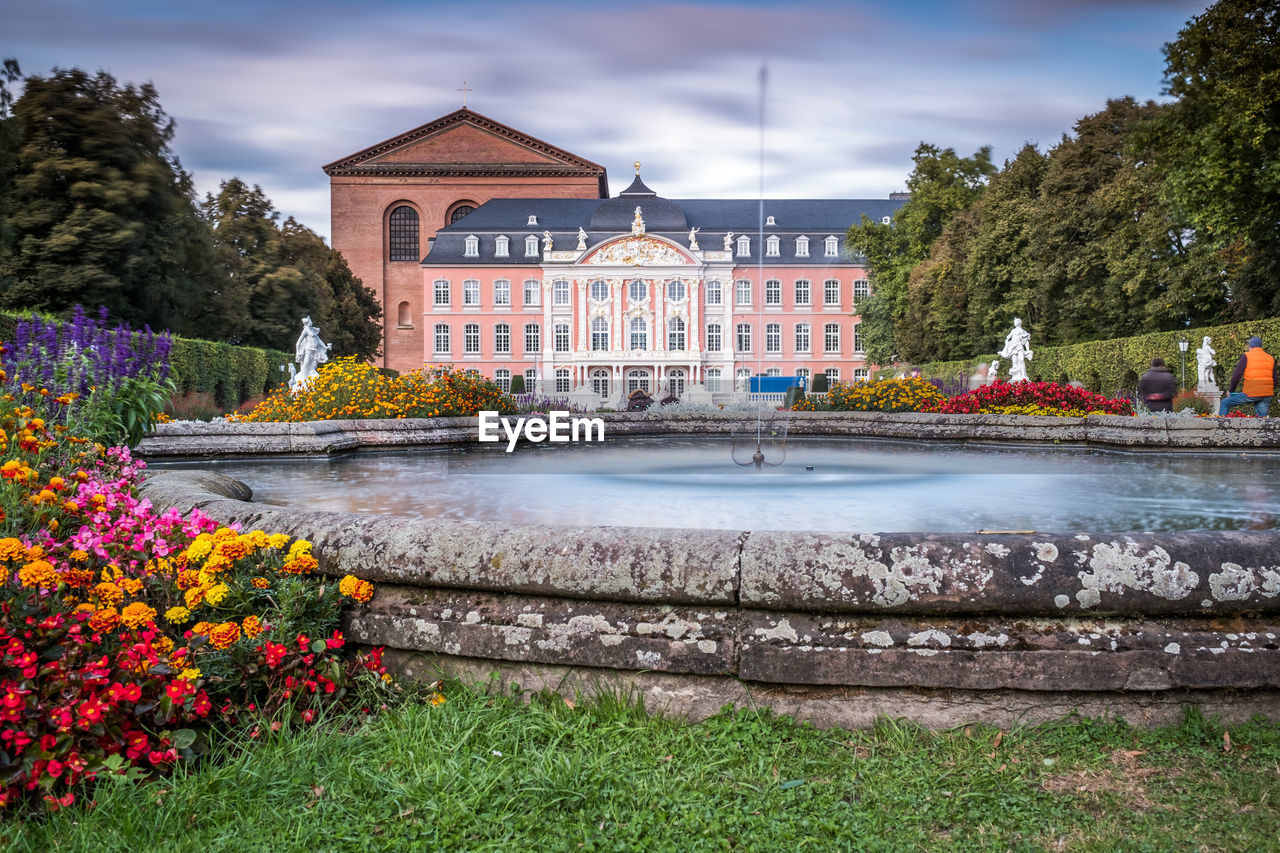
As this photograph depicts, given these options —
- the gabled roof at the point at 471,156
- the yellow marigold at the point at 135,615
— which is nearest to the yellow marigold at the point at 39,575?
the yellow marigold at the point at 135,615

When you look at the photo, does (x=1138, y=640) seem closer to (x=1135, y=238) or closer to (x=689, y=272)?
(x=1135, y=238)

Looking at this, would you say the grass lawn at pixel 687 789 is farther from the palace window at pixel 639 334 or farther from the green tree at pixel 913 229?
the palace window at pixel 639 334

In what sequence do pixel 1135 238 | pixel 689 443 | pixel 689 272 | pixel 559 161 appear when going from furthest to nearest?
pixel 559 161
pixel 689 272
pixel 1135 238
pixel 689 443

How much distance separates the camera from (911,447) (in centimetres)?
1004

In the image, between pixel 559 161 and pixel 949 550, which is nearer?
pixel 949 550

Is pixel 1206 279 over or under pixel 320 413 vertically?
over

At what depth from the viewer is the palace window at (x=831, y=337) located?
201 ft

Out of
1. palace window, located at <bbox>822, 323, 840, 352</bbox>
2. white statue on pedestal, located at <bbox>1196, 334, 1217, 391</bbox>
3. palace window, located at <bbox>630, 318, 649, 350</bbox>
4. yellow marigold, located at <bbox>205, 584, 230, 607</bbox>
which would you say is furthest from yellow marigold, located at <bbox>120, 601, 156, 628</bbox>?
palace window, located at <bbox>822, 323, 840, 352</bbox>

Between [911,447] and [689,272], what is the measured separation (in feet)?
166

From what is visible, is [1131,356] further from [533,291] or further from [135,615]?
[533,291]

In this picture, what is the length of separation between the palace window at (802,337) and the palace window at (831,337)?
121 centimetres

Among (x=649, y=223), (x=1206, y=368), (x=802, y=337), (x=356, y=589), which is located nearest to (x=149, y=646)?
(x=356, y=589)

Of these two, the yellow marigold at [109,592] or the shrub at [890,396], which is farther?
the shrub at [890,396]

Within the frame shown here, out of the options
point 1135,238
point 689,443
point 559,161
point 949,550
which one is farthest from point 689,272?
point 949,550
